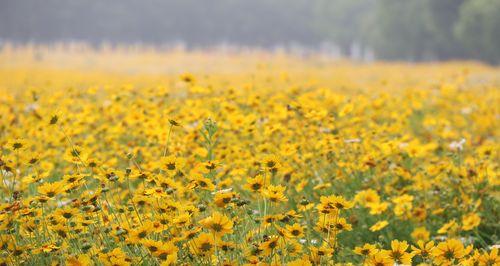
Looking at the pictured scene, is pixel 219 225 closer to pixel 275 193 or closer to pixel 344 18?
pixel 275 193

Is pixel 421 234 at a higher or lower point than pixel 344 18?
higher

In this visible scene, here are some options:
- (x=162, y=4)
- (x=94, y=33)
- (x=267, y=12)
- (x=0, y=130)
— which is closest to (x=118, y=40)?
(x=94, y=33)

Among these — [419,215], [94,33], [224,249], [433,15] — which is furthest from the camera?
[94,33]

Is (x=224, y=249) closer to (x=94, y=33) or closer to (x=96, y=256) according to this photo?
(x=96, y=256)

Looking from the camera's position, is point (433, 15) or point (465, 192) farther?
point (433, 15)

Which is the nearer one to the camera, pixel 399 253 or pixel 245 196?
pixel 399 253

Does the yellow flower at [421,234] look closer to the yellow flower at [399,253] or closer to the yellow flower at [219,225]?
the yellow flower at [399,253]

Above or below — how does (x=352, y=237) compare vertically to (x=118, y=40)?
Result: above

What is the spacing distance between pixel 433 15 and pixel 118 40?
42.3 m

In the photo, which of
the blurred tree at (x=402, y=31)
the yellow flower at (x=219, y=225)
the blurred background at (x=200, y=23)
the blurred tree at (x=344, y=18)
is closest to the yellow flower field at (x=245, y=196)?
the yellow flower at (x=219, y=225)

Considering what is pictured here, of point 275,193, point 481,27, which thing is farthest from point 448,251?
point 481,27

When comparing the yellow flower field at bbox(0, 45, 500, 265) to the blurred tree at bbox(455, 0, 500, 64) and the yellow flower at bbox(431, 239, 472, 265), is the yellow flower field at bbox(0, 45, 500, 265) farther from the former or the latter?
the blurred tree at bbox(455, 0, 500, 64)

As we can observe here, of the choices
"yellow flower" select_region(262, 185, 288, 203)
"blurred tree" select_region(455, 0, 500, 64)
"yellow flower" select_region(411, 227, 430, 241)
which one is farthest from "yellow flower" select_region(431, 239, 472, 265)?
"blurred tree" select_region(455, 0, 500, 64)

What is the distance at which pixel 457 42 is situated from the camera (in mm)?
34375
